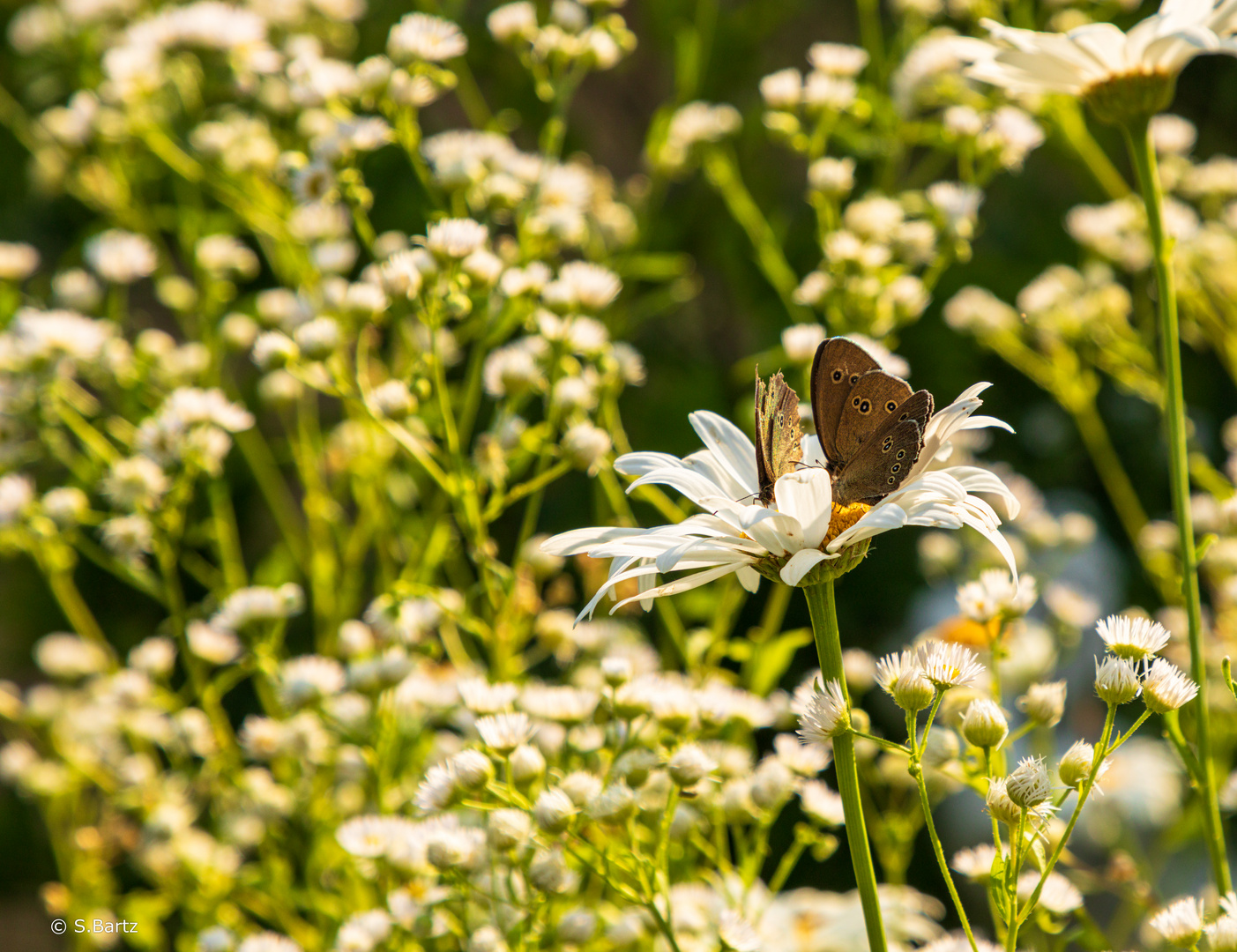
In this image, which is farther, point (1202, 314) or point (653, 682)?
point (1202, 314)

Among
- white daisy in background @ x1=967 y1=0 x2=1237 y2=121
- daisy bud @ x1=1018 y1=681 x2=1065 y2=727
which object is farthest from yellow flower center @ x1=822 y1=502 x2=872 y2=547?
white daisy in background @ x1=967 y1=0 x2=1237 y2=121

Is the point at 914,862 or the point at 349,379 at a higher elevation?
the point at 349,379

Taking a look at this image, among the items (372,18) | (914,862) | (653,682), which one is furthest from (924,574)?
(372,18)

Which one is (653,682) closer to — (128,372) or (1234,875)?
(128,372)

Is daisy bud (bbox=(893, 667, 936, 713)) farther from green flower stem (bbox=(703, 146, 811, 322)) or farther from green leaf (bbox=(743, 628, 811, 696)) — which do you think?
green flower stem (bbox=(703, 146, 811, 322))

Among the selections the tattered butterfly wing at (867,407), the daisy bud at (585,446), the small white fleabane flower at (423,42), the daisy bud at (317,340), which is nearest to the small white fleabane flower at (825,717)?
the tattered butterfly wing at (867,407)

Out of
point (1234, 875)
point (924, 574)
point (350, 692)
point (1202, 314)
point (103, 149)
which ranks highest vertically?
point (103, 149)

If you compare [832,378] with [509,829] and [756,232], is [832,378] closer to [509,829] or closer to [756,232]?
[509,829]

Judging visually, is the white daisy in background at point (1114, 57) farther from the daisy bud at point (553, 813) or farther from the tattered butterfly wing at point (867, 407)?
the daisy bud at point (553, 813)

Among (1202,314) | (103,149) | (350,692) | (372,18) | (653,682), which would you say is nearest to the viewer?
(653,682)
